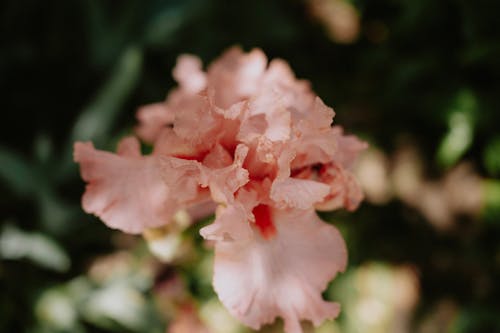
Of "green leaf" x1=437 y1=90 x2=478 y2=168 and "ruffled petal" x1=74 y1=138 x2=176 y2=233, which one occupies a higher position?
"ruffled petal" x1=74 y1=138 x2=176 y2=233

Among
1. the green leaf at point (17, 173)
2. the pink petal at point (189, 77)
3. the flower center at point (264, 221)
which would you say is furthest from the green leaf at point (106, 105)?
the flower center at point (264, 221)

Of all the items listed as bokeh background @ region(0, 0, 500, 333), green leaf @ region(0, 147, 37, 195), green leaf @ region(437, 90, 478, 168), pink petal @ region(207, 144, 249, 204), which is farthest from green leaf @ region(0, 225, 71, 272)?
green leaf @ region(437, 90, 478, 168)

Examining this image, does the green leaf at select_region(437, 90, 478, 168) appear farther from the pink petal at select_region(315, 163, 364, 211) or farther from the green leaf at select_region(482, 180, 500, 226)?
Result: the pink petal at select_region(315, 163, 364, 211)

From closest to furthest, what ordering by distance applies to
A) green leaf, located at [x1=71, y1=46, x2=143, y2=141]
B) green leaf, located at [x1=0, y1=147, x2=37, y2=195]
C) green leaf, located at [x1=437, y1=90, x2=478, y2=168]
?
1. green leaf, located at [x1=0, y1=147, x2=37, y2=195]
2. green leaf, located at [x1=71, y1=46, x2=143, y2=141]
3. green leaf, located at [x1=437, y1=90, x2=478, y2=168]

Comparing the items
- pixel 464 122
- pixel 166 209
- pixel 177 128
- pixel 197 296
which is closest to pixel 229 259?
pixel 166 209

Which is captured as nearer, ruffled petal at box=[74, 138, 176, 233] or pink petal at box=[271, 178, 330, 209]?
pink petal at box=[271, 178, 330, 209]

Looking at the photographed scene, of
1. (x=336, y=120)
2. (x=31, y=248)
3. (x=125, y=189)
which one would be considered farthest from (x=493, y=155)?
(x=31, y=248)

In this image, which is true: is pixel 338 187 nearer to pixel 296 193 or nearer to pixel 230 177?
pixel 296 193

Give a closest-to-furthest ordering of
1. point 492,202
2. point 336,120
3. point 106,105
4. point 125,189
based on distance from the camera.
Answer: point 125,189
point 106,105
point 492,202
point 336,120
